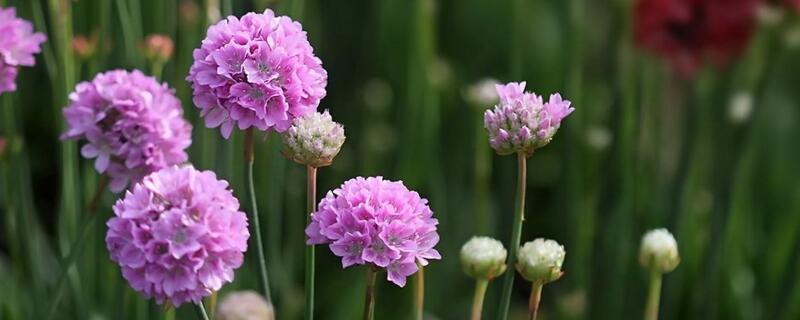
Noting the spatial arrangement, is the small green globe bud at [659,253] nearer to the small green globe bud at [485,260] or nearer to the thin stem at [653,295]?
the thin stem at [653,295]

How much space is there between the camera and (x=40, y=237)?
1703 millimetres

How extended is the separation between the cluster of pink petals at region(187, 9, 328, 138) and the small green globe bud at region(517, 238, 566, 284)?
8.8 inches

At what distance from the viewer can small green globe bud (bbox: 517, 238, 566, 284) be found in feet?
2.96

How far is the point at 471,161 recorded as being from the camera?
1798 mm

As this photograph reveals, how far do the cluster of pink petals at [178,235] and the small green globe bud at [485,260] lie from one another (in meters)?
0.24

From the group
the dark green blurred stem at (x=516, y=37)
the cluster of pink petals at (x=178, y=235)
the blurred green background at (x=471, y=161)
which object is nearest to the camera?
the cluster of pink petals at (x=178, y=235)

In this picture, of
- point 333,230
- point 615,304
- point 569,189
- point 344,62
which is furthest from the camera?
point 344,62

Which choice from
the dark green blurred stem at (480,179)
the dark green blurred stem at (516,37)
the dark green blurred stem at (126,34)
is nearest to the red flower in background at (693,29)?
the dark green blurred stem at (516,37)

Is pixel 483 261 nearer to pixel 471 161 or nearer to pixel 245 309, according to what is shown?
pixel 245 309

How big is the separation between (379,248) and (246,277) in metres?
0.76

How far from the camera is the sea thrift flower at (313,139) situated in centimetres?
89

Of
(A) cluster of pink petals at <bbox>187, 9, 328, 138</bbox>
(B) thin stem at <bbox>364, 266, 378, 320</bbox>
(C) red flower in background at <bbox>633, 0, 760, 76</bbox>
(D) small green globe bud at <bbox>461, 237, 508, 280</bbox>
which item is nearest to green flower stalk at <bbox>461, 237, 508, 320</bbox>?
(D) small green globe bud at <bbox>461, 237, 508, 280</bbox>

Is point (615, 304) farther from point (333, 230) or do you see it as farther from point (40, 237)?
point (40, 237)

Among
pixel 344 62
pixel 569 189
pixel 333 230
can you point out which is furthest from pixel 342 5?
pixel 333 230
